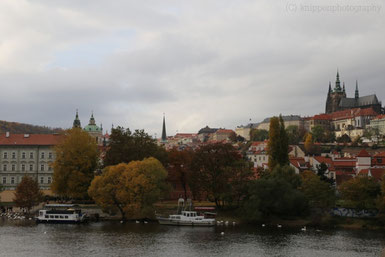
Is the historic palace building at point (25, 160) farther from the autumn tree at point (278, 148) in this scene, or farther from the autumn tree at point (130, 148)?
the autumn tree at point (278, 148)

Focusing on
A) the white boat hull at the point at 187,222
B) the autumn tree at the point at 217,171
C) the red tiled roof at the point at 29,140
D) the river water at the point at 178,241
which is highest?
the red tiled roof at the point at 29,140

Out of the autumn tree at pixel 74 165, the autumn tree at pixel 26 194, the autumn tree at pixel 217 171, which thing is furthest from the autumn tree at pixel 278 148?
the autumn tree at pixel 26 194

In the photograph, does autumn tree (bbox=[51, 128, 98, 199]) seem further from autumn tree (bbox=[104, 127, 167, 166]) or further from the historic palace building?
the historic palace building

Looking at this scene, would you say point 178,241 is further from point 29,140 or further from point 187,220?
Answer: point 29,140

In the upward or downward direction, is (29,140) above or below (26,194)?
above

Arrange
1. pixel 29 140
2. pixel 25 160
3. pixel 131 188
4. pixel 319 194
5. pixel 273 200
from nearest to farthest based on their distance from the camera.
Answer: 1. pixel 273 200
2. pixel 319 194
3. pixel 131 188
4. pixel 25 160
5. pixel 29 140

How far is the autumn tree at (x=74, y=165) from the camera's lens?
84125 mm

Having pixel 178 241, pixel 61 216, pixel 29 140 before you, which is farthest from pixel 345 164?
pixel 29 140

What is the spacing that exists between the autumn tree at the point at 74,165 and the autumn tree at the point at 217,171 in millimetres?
19609

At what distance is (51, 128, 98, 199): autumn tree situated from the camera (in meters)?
84.1

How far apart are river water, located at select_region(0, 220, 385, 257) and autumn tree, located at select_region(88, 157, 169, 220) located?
5.02 meters

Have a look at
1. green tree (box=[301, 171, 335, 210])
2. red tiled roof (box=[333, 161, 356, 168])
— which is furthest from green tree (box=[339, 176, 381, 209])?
red tiled roof (box=[333, 161, 356, 168])

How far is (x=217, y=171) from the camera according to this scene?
79562 mm

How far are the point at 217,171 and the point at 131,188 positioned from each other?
14.9m
